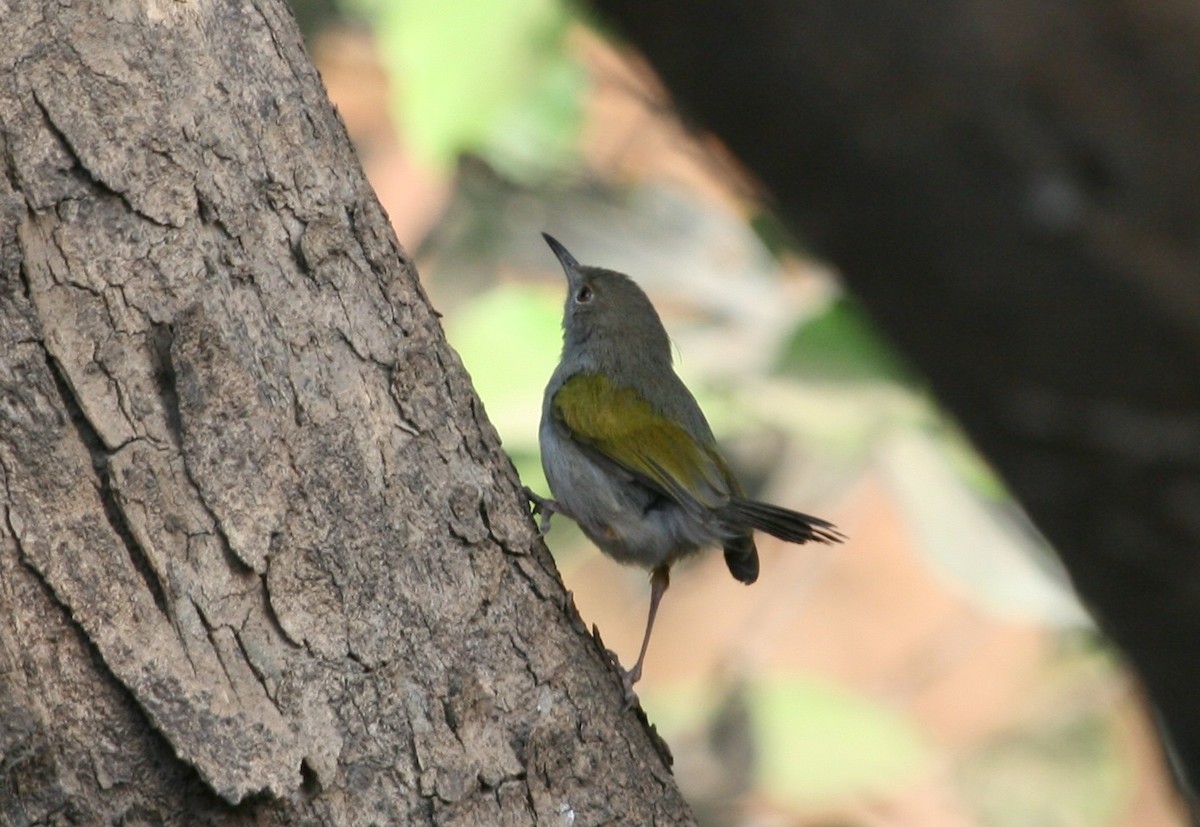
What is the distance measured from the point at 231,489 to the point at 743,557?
199 centimetres

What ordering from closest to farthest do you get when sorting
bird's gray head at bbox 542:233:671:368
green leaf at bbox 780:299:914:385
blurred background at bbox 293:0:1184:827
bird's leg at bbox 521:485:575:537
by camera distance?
1. bird's leg at bbox 521:485:575:537
2. bird's gray head at bbox 542:233:671:368
3. blurred background at bbox 293:0:1184:827
4. green leaf at bbox 780:299:914:385

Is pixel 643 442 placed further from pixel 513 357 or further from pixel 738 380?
pixel 738 380

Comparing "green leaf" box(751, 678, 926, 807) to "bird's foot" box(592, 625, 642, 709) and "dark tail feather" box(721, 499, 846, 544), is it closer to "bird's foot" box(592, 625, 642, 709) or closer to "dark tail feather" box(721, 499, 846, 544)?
"dark tail feather" box(721, 499, 846, 544)

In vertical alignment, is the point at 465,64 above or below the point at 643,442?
above

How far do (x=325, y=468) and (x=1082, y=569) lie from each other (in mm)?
1552

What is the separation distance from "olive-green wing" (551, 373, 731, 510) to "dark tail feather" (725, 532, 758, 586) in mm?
140

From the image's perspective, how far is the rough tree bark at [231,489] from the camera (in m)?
2.44

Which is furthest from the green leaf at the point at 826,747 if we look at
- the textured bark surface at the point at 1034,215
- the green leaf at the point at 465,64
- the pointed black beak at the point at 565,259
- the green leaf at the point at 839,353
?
the textured bark surface at the point at 1034,215

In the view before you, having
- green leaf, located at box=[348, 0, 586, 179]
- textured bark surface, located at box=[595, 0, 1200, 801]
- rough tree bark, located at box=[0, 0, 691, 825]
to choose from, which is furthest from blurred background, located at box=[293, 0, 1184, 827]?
rough tree bark, located at box=[0, 0, 691, 825]

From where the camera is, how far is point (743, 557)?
13.9 ft

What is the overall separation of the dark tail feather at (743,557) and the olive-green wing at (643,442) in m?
0.14

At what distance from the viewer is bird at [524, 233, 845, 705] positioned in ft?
13.4

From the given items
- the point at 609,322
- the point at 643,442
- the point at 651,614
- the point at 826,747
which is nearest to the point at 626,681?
the point at 651,614

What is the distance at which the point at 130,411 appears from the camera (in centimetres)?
253
